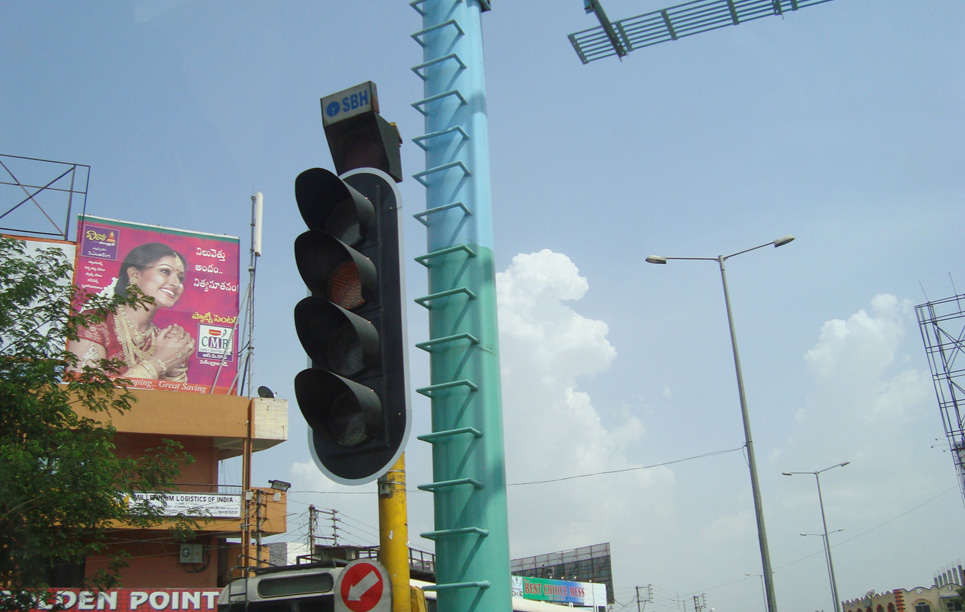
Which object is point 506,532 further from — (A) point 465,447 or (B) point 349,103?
(B) point 349,103

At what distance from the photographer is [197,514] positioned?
95.0 ft

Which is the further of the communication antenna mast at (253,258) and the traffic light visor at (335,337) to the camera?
the communication antenna mast at (253,258)

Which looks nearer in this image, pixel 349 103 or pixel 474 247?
pixel 349 103

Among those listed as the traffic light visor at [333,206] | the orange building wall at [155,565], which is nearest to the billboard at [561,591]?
the orange building wall at [155,565]

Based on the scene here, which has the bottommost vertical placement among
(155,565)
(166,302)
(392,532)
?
(392,532)

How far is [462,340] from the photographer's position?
4035 millimetres

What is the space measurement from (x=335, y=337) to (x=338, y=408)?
0.24m

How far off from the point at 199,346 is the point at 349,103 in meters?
31.0

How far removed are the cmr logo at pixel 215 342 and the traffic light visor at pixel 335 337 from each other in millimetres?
31333

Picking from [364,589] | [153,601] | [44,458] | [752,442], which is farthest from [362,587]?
[153,601]

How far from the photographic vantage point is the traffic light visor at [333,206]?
315cm

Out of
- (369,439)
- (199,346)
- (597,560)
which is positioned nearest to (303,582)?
(369,439)

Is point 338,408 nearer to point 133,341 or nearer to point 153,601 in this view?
point 153,601

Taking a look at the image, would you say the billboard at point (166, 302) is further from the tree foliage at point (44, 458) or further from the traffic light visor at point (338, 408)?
the traffic light visor at point (338, 408)
